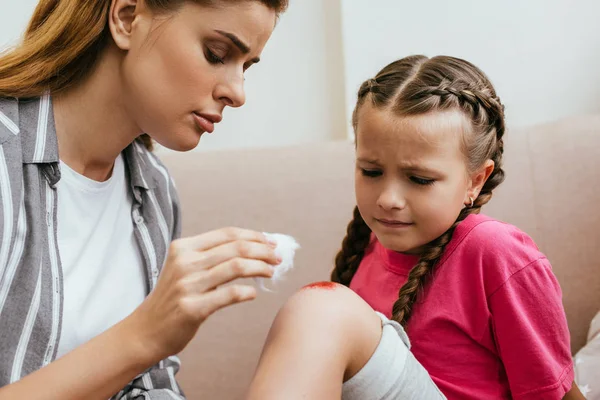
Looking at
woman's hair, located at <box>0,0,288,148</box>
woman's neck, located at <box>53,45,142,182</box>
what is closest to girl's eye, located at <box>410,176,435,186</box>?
woman's hair, located at <box>0,0,288,148</box>

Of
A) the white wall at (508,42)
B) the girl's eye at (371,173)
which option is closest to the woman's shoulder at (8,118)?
the girl's eye at (371,173)

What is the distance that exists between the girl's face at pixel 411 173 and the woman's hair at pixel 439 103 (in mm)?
15

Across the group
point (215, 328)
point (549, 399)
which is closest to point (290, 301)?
point (549, 399)

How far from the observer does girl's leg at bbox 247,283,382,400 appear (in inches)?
33.8

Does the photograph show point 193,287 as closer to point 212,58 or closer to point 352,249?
point 212,58

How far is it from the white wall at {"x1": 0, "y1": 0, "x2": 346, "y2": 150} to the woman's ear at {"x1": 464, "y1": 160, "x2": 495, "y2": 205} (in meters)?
0.81

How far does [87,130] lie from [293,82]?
941 millimetres

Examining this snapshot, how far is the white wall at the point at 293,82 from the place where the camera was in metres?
1.96

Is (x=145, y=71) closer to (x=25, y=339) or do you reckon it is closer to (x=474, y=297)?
(x=25, y=339)

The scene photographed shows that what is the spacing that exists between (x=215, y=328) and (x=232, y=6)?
792 mm

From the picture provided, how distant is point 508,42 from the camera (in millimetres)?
1792

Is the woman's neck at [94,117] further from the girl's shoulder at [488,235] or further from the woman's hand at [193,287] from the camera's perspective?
the girl's shoulder at [488,235]

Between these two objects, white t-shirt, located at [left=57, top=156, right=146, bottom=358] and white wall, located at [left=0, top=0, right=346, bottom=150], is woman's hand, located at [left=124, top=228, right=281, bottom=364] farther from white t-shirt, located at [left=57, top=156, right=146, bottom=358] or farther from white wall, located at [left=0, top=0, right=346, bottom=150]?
white wall, located at [left=0, top=0, right=346, bottom=150]

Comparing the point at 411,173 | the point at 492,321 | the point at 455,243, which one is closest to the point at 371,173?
the point at 411,173
